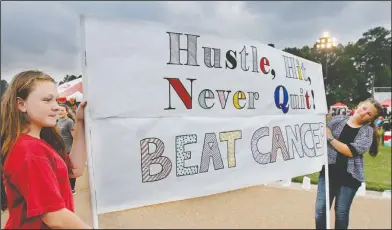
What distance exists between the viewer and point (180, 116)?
161 cm

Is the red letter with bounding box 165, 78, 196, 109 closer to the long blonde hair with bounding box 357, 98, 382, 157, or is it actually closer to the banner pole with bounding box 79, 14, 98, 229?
the banner pole with bounding box 79, 14, 98, 229

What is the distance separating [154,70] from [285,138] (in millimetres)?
1031

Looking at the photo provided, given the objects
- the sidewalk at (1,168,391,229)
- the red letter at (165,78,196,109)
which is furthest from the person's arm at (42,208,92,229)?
the sidewalk at (1,168,391,229)

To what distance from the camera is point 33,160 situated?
116cm

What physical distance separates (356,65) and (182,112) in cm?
6253

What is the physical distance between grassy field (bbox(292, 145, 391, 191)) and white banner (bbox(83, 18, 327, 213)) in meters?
3.21

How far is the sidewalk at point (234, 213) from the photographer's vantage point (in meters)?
3.40

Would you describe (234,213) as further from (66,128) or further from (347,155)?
(66,128)

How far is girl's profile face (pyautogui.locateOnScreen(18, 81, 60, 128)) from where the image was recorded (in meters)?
1.31

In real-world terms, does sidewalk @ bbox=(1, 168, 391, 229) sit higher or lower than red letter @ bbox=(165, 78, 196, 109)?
lower

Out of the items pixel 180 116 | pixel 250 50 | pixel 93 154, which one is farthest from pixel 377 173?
pixel 93 154

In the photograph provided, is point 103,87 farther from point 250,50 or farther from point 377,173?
point 377,173

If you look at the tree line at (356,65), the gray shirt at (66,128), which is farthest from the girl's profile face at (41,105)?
the tree line at (356,65)

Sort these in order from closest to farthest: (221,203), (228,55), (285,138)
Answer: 1. (228,55)
2. (285,138)
3. (221,203)
